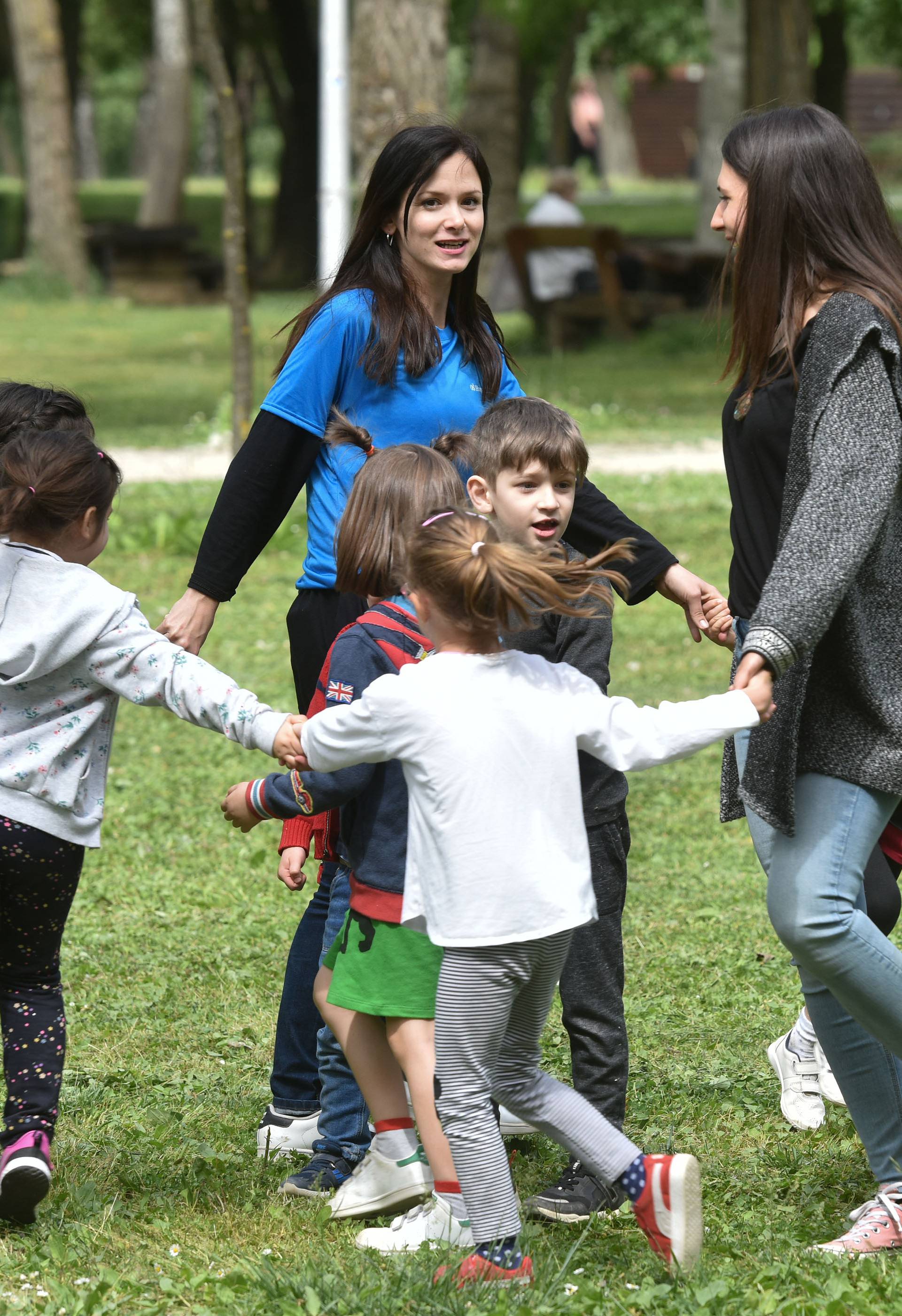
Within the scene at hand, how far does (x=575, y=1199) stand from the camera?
329 cm

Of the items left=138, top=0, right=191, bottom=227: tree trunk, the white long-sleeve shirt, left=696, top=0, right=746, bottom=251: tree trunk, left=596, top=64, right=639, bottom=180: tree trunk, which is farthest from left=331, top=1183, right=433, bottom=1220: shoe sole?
left=596, top=64, right=639, bottom=180: tree trunk

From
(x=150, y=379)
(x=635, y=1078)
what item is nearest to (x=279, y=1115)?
(x=635, y=1078)

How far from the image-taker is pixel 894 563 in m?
3.01

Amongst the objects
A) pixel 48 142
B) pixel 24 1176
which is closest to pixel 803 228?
pixel 24 1176

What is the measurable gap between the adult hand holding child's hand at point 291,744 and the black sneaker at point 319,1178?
34.3 inches

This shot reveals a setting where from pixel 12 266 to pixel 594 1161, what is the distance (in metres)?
30.0

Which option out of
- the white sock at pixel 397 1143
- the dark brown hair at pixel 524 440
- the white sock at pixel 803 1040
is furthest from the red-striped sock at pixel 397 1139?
the dark brown hair at pixel 524 440

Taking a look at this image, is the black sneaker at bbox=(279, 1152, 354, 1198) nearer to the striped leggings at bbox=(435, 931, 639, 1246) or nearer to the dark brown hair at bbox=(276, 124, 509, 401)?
the striped leggings at bbox=(435, 931, 639, 1246)

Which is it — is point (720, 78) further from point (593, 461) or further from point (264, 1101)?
point (264, 1101)

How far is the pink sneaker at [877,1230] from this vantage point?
10.1ft

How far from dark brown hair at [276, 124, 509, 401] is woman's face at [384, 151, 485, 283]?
2cm

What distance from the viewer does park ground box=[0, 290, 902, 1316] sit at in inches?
115

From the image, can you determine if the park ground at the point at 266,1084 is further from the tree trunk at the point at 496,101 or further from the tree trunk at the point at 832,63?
the tree trunk at the point at 832,63

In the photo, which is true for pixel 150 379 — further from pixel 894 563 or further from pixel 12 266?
pixel 894 563
